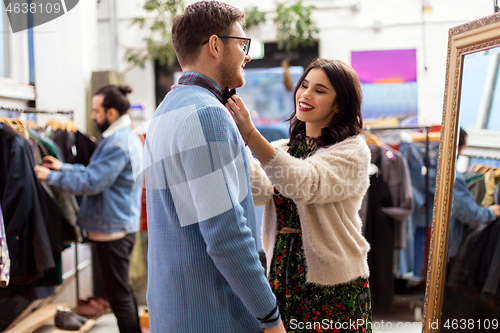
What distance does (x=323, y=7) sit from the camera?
165 inches

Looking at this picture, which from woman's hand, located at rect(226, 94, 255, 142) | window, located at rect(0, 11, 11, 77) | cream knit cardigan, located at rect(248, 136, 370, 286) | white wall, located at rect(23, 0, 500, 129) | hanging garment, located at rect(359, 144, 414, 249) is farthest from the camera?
white wall, located at rect(23, 0, 500, 129)

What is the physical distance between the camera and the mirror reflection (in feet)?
4.27

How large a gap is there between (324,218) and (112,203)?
1576 mm

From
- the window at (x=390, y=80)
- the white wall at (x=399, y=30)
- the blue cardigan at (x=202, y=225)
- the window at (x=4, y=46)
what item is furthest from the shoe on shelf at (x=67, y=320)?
the window at (x=390, y=80)

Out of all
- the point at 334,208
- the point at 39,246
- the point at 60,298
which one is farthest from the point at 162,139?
the point at 60,298

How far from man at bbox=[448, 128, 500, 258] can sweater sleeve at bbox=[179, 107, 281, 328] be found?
81 cm


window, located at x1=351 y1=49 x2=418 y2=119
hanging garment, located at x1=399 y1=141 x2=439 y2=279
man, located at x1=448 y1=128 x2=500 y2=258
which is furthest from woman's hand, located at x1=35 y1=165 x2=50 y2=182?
window, located at x1=351 y1=49 x2=418 y2=119

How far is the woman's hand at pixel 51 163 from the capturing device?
7.91 ft

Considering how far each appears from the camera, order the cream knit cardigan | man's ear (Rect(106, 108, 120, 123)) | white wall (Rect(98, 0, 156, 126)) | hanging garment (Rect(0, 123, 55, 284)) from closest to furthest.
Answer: the cream knit cardigan, hanging garment (Rect(0, 123, 55, 284)), man's ear (Rect(106, 108, 120, 123)), white wall (Rect(98, 0, 156, 126))

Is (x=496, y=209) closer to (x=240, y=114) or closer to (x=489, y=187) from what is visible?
(x=489, y=187)

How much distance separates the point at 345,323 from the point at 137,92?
3.58 meters

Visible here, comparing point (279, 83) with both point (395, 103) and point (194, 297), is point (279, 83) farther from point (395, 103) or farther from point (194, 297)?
point (194, 297)

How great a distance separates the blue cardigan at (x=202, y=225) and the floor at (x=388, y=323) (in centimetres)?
221

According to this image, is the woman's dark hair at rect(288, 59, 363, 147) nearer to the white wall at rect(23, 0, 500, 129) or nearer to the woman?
the woman
